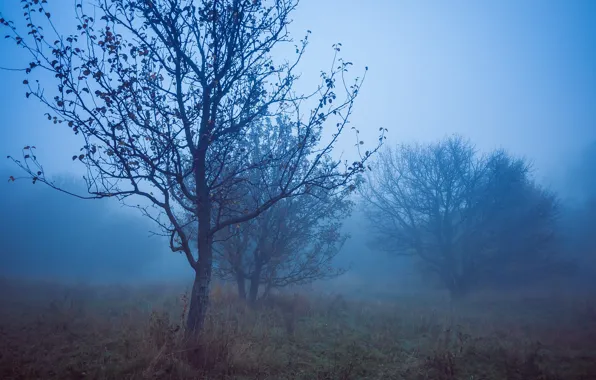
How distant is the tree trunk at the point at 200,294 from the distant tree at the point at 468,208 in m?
17.9

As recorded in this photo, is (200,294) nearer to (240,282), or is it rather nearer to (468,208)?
(240,282)

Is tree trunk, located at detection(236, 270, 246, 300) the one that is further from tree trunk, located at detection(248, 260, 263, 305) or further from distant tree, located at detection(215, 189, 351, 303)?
tree trunk, located at detection(248, 260, 263, 305)

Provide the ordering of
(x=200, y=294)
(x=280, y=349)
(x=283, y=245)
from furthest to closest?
(x=283, y=245) < (x=280, y=349) < (x=200, y=294)

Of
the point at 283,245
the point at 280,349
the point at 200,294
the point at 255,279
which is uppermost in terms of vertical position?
the point at 283,245

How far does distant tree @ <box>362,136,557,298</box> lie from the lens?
21.8 m

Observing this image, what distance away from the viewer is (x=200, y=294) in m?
6.11

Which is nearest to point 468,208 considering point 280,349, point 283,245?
point 283,245

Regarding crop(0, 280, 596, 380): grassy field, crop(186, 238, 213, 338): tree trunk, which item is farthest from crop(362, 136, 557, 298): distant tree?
crop(186, 238, 213, 338): tree trunk

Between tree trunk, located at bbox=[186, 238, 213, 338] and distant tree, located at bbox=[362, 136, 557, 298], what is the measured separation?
1792 cm

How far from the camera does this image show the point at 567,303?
17625mm

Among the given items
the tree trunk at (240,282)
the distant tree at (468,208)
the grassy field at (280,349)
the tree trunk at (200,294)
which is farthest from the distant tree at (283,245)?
the distant tree at (468,208)

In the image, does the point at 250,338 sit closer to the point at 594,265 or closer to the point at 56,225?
the point at 594,265

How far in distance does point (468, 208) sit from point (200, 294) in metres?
20.9

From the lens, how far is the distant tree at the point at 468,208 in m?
21.8
